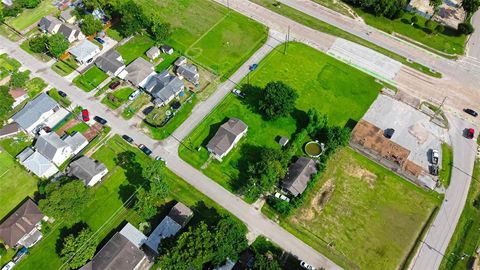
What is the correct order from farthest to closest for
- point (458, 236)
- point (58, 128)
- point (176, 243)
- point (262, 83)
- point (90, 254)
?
point (262, 83) → point (58, 128) → point (458, 236) → point (90, 254) → point (176, 243)

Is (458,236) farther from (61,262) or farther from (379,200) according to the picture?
(61,262)

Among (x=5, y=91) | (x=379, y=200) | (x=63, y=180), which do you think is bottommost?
(x=63, y=180)

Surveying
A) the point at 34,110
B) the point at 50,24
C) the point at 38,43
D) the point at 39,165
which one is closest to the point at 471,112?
the point at 39,165

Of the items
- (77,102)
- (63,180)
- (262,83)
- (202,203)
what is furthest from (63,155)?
(262,83)

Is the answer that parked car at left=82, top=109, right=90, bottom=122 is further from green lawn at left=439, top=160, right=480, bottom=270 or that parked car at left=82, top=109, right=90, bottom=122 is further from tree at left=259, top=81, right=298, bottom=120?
green lawn at left=439, top=160, right=480, bottom=270

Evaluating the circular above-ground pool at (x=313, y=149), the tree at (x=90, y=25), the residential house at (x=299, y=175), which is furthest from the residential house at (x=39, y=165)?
the circular above-ground pool at (x=313, y=149)
